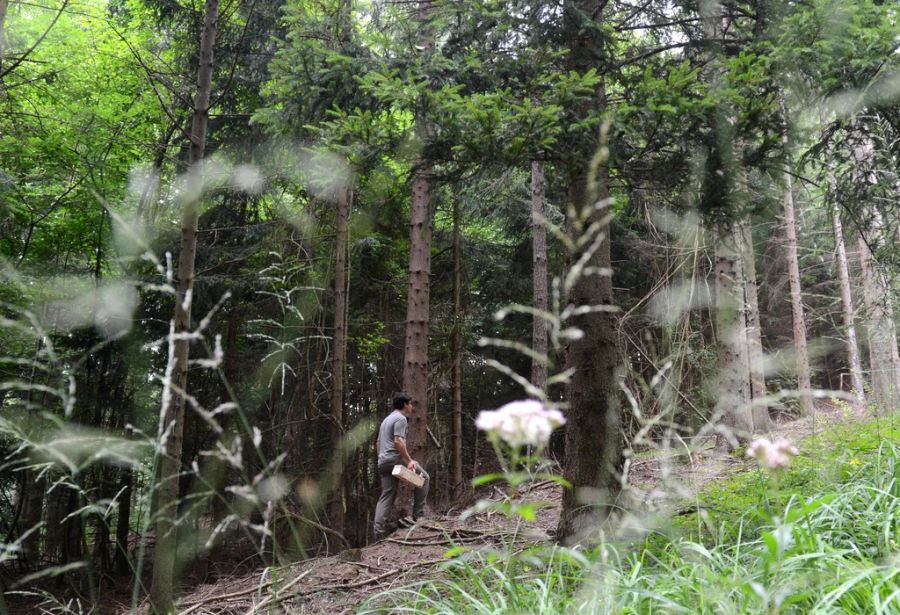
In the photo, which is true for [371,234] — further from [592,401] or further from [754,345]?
[592,401]

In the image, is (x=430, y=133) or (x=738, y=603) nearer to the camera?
(x=738, y=603)

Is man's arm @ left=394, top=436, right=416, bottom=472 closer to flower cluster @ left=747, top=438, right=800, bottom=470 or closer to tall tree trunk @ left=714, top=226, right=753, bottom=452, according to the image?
tall tree trunk @ left=714, top=226, right=753, bottom=452

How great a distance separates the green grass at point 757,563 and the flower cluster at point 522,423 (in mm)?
302

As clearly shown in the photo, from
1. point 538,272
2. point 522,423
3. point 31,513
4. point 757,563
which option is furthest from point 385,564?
point 31,513

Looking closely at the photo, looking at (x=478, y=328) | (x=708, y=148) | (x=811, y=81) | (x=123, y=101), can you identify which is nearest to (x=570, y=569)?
(x=708, y=148)

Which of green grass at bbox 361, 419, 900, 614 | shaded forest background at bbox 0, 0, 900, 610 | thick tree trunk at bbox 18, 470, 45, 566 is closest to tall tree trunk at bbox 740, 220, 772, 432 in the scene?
shaded forest background at bbox 0, 0, 900, 610

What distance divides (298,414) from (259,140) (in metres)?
5.02

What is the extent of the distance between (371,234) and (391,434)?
4.61 meters

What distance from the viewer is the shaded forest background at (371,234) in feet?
13.6

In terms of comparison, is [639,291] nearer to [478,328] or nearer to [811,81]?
[478,328]

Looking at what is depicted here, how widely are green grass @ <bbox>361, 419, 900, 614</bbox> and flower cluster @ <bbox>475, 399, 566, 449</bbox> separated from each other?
0.30m

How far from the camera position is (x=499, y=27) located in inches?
199

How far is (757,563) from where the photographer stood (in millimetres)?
2516

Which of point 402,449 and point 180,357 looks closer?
point 180,357
